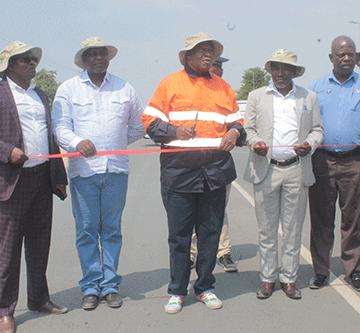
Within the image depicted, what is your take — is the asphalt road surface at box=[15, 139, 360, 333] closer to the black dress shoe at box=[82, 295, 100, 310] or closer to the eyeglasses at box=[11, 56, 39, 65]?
the black dress shoe at box=[82, 295, 100, 310]

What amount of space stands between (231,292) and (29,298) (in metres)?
1.82

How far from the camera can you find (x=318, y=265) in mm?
4574

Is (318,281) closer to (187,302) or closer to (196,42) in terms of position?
(187,302)

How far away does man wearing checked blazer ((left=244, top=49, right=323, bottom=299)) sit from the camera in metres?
4.24

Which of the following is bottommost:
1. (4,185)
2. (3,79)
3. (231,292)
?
(231,292)

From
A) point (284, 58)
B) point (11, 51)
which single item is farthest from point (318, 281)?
point (11, 51)

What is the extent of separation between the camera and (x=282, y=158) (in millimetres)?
4266

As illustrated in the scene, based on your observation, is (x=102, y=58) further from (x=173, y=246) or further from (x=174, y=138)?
(x=173, y=246)

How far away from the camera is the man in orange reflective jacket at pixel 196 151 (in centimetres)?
390

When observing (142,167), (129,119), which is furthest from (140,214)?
(142,167)

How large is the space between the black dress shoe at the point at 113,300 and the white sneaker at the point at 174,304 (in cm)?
43

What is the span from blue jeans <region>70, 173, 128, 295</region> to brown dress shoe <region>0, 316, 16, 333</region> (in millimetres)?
690

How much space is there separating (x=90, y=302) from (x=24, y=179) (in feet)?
3.99

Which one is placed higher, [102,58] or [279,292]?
[102,58]
